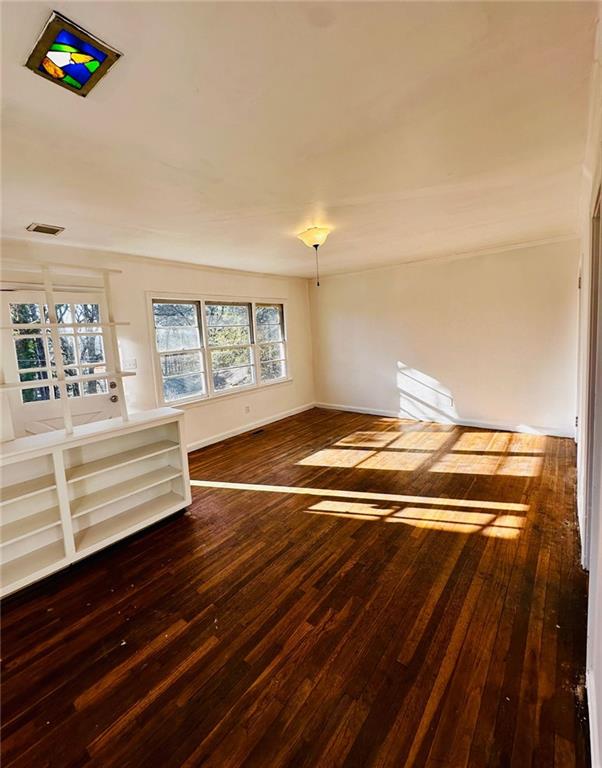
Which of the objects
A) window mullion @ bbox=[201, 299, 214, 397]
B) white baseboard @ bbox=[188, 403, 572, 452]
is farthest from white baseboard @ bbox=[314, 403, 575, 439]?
window mullion @ bbox=[201, 299, 214, 397]

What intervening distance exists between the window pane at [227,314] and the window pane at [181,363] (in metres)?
0.58

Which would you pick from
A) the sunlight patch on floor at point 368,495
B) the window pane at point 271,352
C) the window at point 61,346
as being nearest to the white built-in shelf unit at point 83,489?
the sunlight patch on floor at point 368,495

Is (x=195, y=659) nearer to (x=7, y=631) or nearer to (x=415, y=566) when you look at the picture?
(x=7, y=631)

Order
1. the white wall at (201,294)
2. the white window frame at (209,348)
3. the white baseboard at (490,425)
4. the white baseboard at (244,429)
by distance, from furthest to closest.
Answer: the white baseboard at (244,429) < the white baseboard at (490,425) < the white window frame at (209,348) < the white wall at (201,294)

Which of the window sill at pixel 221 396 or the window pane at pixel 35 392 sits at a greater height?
the window pane at pixel 35 392

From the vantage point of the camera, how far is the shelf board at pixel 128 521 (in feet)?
8.61

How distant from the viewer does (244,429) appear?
5.71m

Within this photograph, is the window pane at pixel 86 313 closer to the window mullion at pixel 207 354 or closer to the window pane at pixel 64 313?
the window pane at pixel 64 313

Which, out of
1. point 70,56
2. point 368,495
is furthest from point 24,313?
point 368,495

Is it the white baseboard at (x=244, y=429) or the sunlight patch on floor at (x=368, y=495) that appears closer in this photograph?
the sunlight patch on floor at (x=368, y=495)

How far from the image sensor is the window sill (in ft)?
15.6

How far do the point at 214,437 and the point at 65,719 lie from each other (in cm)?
380

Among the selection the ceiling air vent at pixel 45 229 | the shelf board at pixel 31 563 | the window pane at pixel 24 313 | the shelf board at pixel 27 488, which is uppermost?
the ceiling air vent at pixel 45 229

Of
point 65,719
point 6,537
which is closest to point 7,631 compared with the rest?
point 6,537
